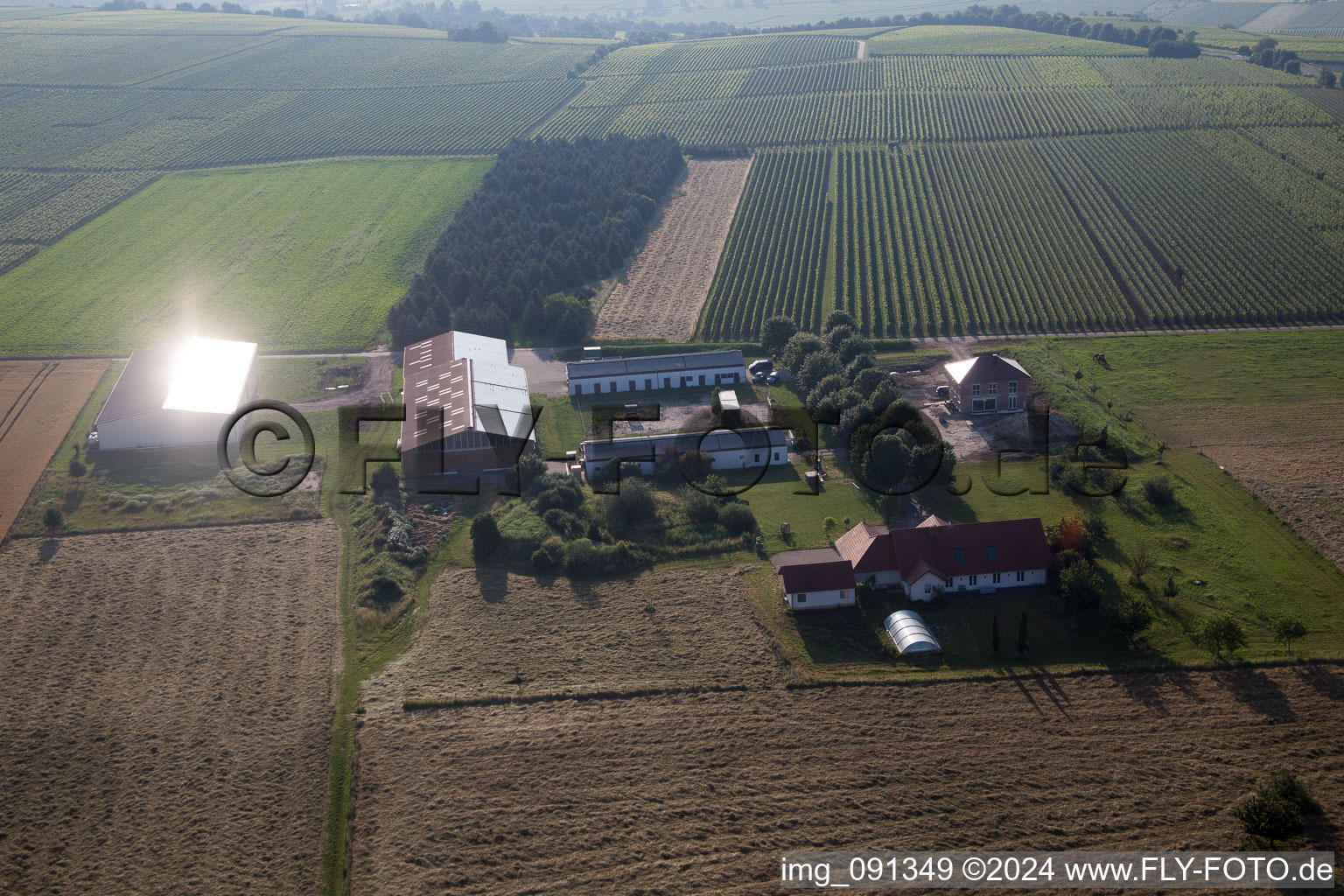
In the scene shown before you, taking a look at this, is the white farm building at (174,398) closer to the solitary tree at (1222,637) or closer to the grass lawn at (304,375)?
the grass lawn at (304,375)

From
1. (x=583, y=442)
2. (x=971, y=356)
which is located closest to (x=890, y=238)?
(x=971, y=356)

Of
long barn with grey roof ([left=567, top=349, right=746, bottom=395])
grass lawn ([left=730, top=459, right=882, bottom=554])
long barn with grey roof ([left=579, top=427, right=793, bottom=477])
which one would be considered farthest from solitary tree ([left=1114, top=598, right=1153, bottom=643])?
long barn with grey roof ([left=567, top=349, right=746, bottom=395])

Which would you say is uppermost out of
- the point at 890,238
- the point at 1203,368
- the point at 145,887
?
the point at 890,238

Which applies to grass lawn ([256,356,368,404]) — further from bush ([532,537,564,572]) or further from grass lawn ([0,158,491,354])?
bush ([532,537,564,572])

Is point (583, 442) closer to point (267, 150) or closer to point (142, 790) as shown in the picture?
point (142, 790)

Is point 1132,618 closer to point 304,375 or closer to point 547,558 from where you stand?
point 547,558

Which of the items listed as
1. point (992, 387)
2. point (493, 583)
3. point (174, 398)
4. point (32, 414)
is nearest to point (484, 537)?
point (493, 583)
